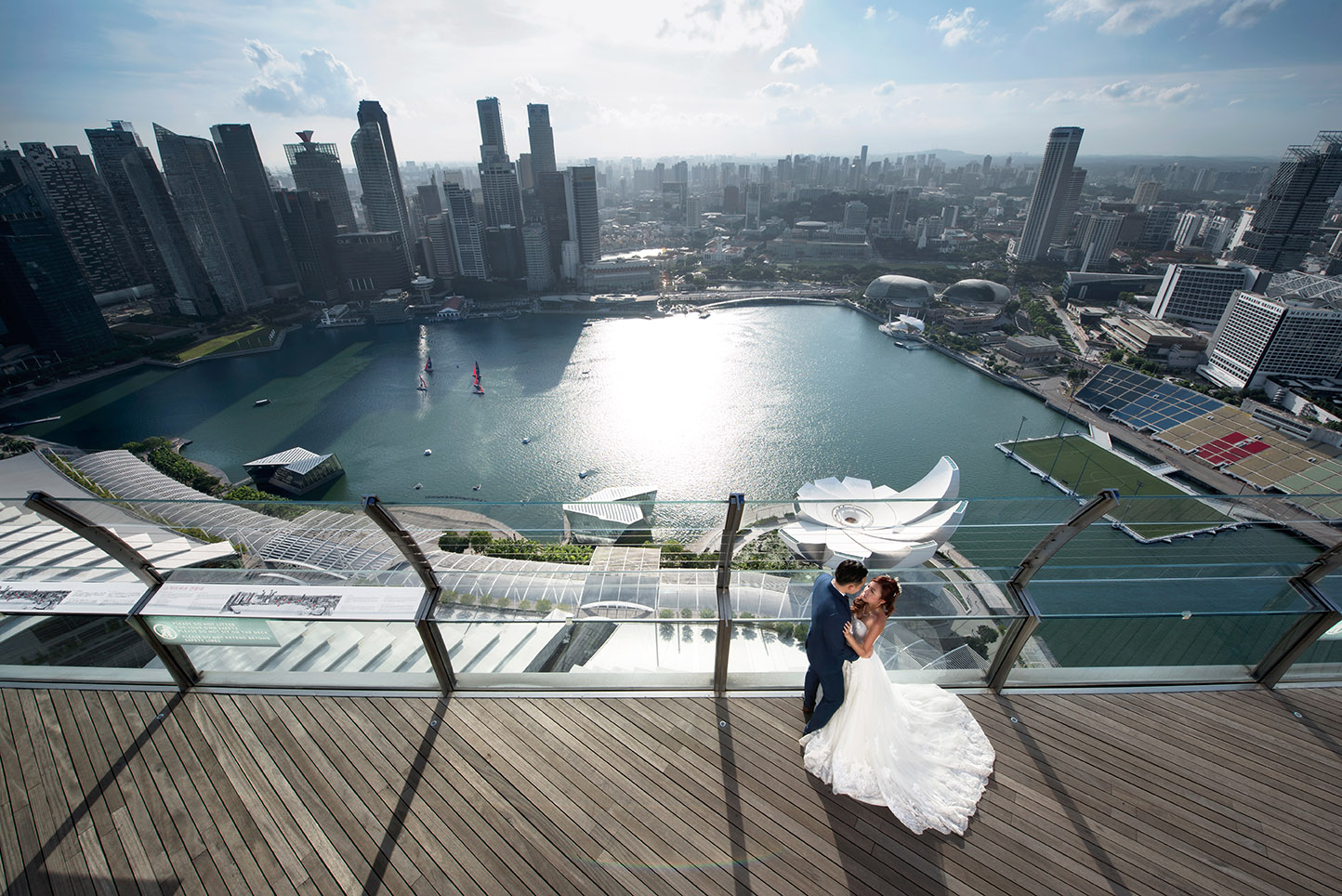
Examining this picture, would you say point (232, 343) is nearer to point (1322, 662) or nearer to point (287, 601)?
point (287, 601)

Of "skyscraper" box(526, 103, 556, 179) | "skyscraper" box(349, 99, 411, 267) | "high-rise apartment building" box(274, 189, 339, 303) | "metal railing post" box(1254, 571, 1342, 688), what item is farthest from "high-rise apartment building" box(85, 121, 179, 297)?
"metal railing post" box(1254, 571, 1342, 688)

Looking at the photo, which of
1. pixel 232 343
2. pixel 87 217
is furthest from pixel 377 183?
pixel 232 343

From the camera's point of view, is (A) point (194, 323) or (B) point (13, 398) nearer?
(B) point (13, 398)

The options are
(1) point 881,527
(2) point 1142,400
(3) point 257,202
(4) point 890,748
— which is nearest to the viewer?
(4) point 890,748

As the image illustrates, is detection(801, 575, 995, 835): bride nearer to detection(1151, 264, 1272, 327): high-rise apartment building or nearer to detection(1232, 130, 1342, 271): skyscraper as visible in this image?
detection(1151, 264, 1272, 327): high-rise apartment building

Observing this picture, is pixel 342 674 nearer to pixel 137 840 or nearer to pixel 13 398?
pixel 137 840

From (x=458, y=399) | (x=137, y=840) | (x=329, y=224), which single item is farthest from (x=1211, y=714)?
(x=329, y=224)

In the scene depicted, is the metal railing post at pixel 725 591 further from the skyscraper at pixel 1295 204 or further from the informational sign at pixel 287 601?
the skyscraper at pixel 1295 204
